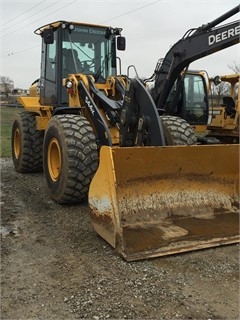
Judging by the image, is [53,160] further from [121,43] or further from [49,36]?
[121,43]

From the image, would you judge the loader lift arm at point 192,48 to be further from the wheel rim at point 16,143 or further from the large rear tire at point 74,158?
the wheel rim at point 16,143

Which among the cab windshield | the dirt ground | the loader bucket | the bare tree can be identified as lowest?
the dirt ground

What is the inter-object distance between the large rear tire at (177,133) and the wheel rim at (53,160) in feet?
4.91

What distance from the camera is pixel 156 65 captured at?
755 cm

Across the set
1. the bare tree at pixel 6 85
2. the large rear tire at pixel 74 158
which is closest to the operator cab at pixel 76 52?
the large rear tire at pixel 74 158

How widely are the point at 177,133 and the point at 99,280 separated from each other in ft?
Answer: 9.01

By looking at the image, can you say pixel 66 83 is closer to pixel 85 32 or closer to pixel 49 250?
pixel 85 32

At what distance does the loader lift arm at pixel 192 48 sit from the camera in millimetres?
5758

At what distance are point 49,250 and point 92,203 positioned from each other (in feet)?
2.01

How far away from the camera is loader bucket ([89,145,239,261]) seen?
3.87 meters

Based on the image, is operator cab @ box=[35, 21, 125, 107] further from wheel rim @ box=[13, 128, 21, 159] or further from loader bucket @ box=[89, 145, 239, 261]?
loader bucket @ box=[89, 145, 239, 261]

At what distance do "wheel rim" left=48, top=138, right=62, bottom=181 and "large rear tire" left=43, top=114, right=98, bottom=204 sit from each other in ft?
0.84

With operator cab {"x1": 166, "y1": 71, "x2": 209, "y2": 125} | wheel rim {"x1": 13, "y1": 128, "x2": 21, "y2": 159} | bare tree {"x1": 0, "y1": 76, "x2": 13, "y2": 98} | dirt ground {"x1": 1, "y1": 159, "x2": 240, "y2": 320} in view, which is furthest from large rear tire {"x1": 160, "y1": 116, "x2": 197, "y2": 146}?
bare tree {"x1": 0, "y1": 76, "x2": 13, "y2": 98}

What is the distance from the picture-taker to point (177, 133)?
18.2 feet
